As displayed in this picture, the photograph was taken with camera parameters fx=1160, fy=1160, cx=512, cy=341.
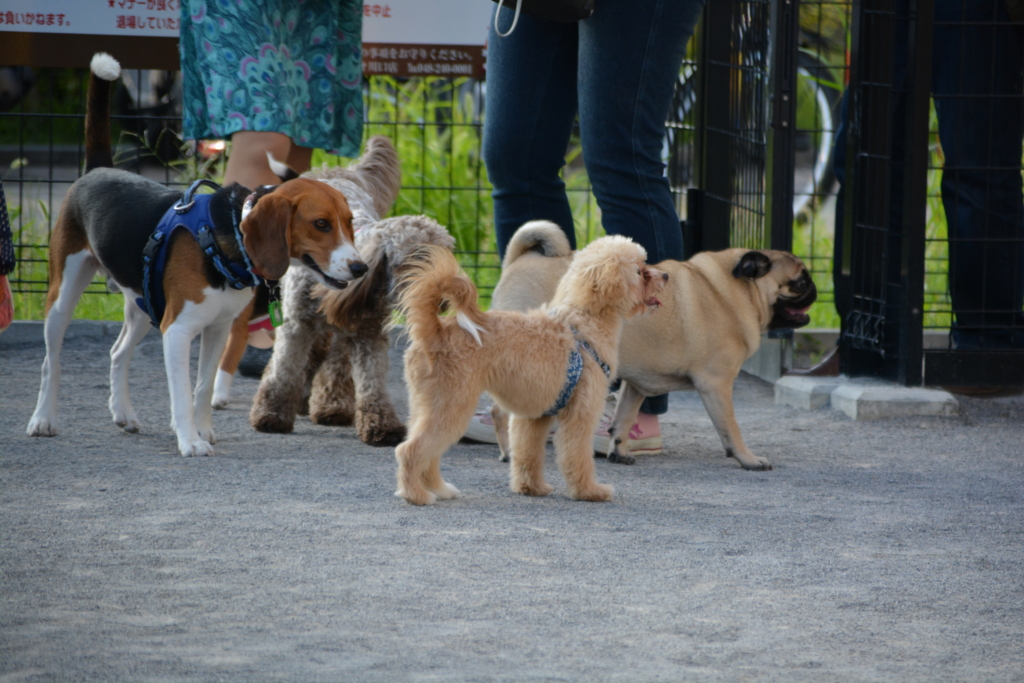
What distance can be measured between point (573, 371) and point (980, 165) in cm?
265

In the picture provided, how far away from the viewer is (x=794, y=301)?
3.88m

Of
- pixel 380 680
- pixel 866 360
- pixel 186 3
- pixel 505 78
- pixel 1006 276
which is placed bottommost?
pixel 380 680

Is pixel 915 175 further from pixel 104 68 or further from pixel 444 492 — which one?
pixel 104 68

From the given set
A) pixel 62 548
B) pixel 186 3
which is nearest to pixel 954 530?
pixel 62 548

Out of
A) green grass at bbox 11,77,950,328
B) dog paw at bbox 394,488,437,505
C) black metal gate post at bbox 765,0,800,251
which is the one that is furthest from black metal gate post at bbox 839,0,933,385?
dog paw at bbox 394,488,437,505

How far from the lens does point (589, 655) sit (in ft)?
6.72

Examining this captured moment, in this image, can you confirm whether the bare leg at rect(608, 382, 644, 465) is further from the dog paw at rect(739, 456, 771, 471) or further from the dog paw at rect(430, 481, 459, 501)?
the dog paw at rect(430, 481, 459, 501)

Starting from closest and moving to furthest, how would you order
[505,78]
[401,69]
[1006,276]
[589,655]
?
[589,655] → [505,78] → [1006,276] → [401,69]

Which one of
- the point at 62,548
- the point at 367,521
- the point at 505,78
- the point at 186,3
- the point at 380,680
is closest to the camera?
→ the point at 380,680

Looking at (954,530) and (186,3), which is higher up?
(186,3)

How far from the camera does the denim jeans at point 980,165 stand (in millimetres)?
4711

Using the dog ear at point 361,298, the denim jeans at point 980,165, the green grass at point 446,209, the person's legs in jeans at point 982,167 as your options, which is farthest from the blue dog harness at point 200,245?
the person's legs in jeans at point 982,167

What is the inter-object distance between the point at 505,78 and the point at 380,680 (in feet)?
7.92

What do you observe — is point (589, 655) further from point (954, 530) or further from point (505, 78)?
point (505, 78)
